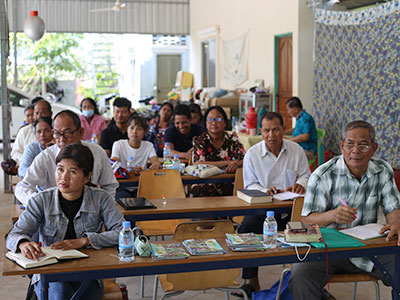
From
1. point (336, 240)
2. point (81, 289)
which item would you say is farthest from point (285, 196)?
point (81, 289)

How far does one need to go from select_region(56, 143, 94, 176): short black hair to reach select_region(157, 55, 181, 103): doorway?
652 inches

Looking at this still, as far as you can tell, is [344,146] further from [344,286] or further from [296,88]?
[296,88]

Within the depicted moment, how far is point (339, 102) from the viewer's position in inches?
342

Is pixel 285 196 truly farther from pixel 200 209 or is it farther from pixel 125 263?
pixel 125 263

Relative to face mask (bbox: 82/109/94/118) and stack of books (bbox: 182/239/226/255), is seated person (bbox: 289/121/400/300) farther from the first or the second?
face mask (bbox: 82/109/94/118)

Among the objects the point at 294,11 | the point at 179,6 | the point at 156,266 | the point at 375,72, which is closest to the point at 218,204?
the point at 156,266

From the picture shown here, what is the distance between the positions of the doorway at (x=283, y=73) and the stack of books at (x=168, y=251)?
747cm

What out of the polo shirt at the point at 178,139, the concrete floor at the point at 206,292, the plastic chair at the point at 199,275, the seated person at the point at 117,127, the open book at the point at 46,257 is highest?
the seated person at the point at 117,127

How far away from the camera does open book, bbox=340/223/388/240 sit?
3.08 m

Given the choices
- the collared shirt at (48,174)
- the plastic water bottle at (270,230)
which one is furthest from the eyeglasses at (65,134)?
the plastic water bottle at (270,230)

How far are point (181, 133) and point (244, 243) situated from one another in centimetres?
389

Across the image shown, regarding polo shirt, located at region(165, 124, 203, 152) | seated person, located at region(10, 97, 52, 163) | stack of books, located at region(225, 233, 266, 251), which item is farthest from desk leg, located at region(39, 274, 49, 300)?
seated person, located at region(10, 97, 52, 163)

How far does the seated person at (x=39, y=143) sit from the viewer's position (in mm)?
4672

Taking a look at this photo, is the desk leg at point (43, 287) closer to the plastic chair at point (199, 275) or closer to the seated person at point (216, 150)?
the plastic chair at point (199, 275)
